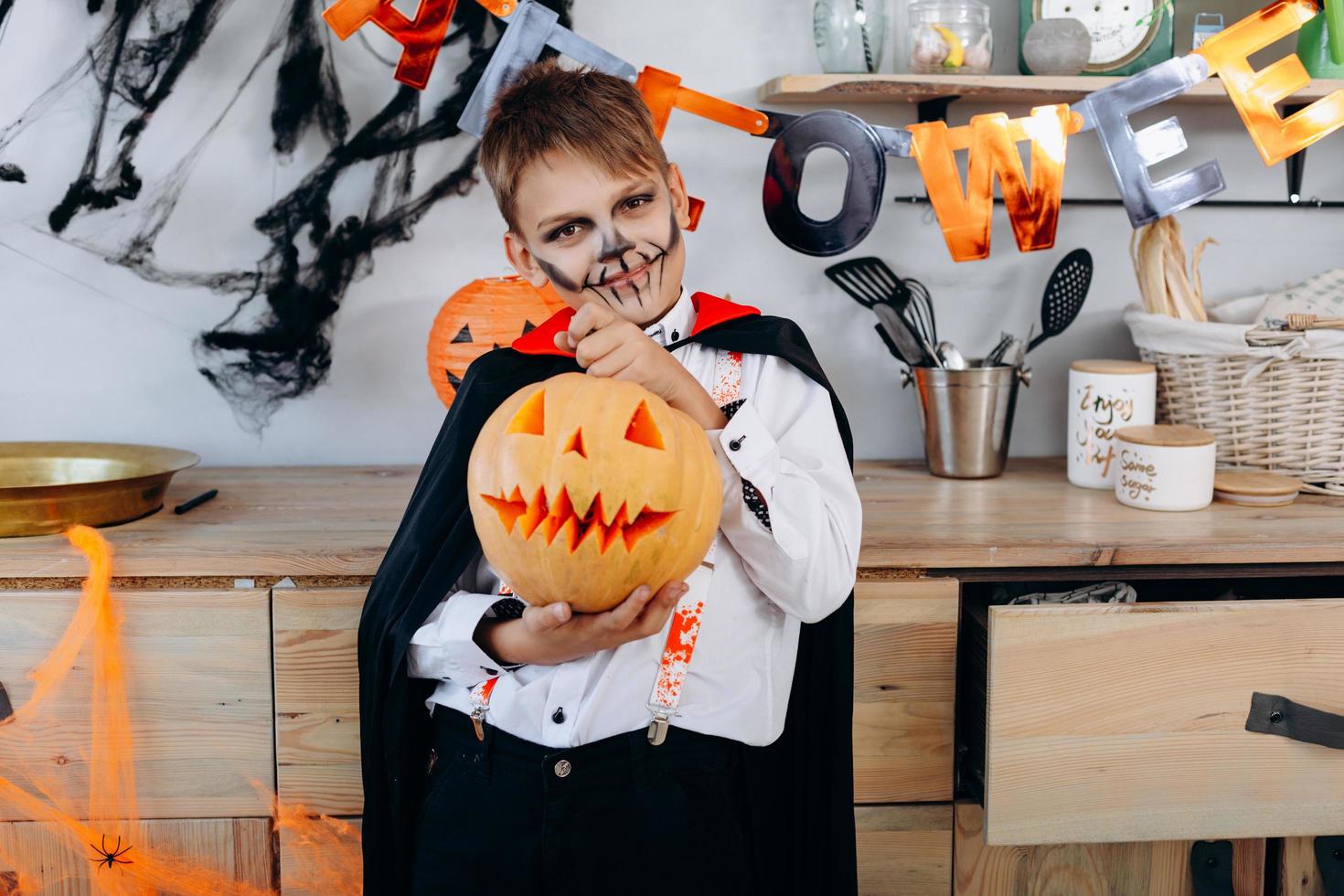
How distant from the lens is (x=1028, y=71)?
1.54 meters

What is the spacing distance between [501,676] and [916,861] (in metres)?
0.56

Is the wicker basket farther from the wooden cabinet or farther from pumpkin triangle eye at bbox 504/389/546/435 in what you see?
pumpkin triangle eye at bbox 504/389/546/435

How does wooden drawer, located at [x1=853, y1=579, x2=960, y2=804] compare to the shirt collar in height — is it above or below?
below

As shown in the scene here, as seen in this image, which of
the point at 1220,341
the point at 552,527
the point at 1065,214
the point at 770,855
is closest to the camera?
Result: the point at 552,527

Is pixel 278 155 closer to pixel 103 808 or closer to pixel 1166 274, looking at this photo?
pixel 103 808

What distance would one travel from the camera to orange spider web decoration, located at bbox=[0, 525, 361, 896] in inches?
45.6

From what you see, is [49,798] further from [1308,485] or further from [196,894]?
[1308,485]

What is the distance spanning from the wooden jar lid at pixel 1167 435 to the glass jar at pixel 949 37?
55 cm

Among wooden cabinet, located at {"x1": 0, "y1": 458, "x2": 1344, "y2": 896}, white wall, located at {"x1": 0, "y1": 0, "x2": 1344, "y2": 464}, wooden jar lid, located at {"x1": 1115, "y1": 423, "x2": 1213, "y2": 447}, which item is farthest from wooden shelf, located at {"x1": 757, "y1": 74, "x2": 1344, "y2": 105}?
wooden cabinet, located at {"x1": 0, "y1": 458, "x2": 1344, "y2": 896}

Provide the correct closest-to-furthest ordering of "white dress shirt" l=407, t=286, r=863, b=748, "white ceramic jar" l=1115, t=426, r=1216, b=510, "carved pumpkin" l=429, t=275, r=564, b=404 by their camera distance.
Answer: "white dress shirt" l=407, t=286, r=863, b=748, "white ceramic jar" l=1115, t=426, r=1216, b=510, "carved pumpkin" l=429, t=275, r=564, b=404

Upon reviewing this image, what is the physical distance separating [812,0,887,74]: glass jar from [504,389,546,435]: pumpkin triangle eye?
893 millimetres

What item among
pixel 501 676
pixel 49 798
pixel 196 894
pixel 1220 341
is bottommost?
pixel 196 894

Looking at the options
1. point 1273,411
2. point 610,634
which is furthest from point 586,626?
point 1273,411

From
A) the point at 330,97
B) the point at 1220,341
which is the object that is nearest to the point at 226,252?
the point at 330,97
